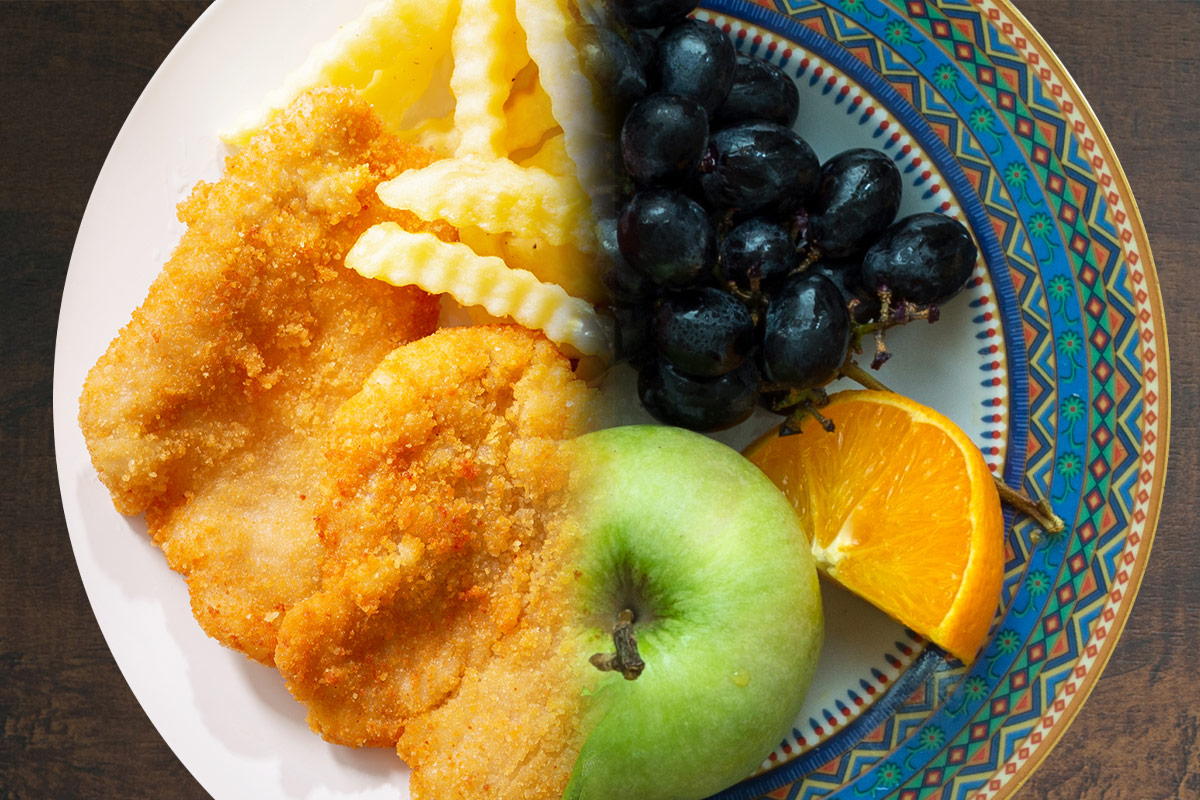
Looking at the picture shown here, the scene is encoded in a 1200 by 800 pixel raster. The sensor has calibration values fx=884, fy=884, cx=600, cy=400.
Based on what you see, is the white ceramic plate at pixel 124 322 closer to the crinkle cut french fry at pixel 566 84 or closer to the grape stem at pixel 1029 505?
the grape stem at pixel 1029 505

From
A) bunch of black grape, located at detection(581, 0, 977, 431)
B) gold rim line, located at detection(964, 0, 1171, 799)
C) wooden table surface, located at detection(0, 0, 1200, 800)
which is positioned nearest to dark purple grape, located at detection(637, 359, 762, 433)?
bunch of black grape, located at detection(581, 0, 977, 431)

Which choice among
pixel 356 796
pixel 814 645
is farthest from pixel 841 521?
pixel 356 796

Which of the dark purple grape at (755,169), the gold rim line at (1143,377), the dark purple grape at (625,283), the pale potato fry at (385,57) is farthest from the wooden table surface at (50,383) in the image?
the dark purple grape at (625,283)

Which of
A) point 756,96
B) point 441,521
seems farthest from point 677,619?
point 756,96

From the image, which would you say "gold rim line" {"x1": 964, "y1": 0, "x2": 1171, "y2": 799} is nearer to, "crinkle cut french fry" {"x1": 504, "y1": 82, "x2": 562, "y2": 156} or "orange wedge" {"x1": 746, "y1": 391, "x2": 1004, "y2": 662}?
"orange wedge" {"x1": 746, "y1": 391, "x2": 1004, "y2": 662}

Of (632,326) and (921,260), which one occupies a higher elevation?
(921,260)

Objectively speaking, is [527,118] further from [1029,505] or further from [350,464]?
[1029,505]
